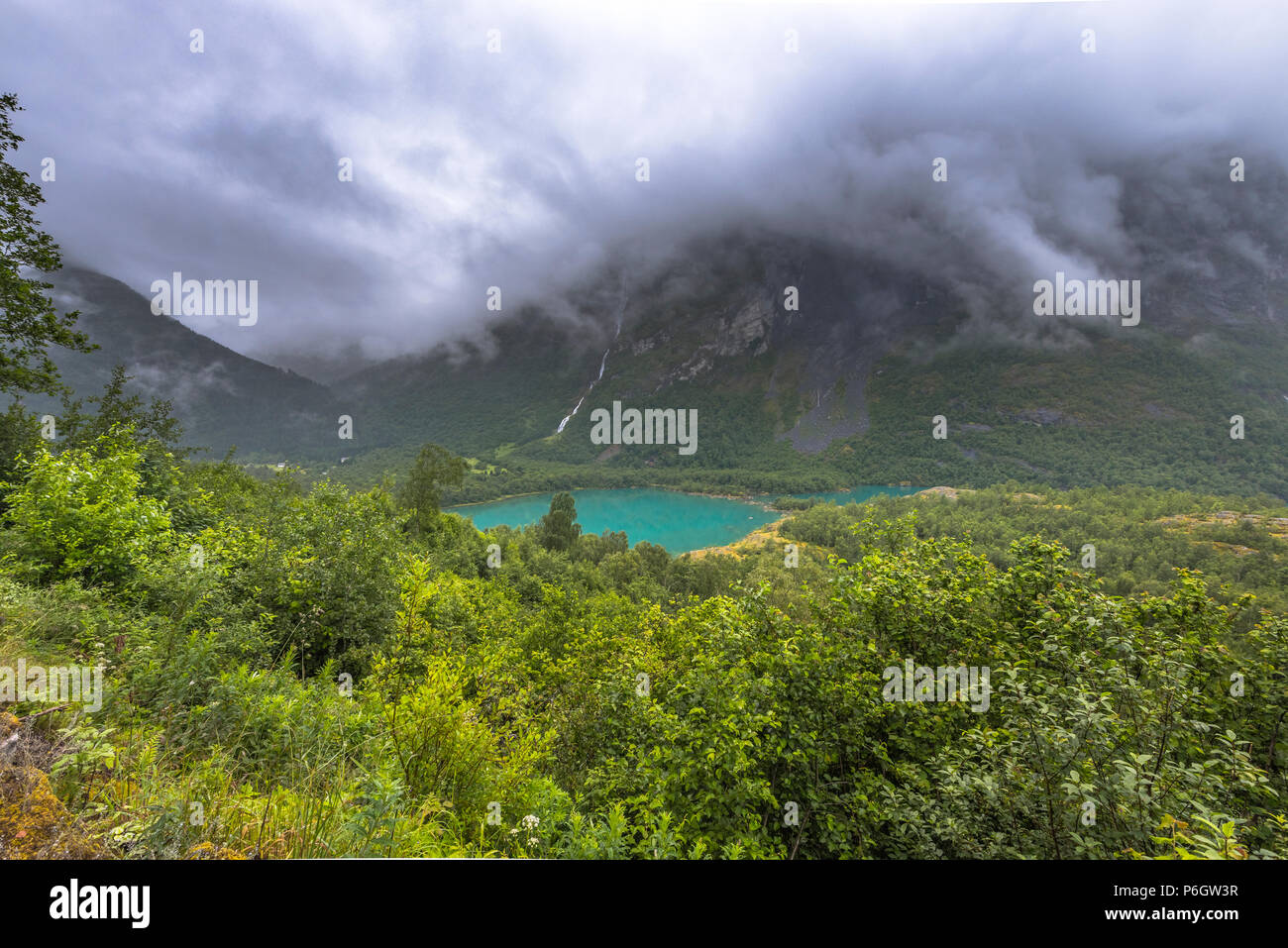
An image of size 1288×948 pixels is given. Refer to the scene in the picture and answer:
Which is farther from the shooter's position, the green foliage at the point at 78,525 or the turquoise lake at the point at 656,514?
the turquoise lake at the point at 656,514

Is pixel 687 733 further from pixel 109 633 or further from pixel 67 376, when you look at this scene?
pixel 67 376

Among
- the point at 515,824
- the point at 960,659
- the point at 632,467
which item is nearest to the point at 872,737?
the point at 960,659

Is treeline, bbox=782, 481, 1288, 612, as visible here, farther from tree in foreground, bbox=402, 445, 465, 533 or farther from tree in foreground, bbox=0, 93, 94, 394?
tree in foreground, bbox=0, 93, 94, 394

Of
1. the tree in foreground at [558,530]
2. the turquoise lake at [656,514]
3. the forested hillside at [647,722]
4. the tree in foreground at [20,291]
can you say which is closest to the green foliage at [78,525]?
the forested hillside at [647,722]

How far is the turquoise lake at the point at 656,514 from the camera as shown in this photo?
84.5 metres

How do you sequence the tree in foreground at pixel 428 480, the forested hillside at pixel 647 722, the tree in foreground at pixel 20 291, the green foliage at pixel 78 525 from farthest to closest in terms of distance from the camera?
the tree in foreground at pixel 428 480, the tree in foreground at pixel 20 291, the green foliage at pixel 78 525, the forested hillside at pixel 647 722

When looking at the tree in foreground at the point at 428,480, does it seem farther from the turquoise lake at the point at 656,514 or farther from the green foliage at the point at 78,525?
the turquoise lake at the point at 656,514

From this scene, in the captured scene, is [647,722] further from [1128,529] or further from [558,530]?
[1128,529]

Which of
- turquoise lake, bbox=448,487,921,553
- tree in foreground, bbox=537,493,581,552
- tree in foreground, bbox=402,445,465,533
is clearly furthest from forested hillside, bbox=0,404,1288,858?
turquoise lake, bbox=448,487,921,553

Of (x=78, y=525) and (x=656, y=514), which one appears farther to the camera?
(x=656, y=514)

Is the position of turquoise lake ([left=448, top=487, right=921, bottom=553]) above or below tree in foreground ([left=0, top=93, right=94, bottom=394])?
below

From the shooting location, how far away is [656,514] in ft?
340

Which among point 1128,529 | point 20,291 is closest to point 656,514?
point 1128,529

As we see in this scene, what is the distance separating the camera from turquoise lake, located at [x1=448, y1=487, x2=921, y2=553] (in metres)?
84.5
